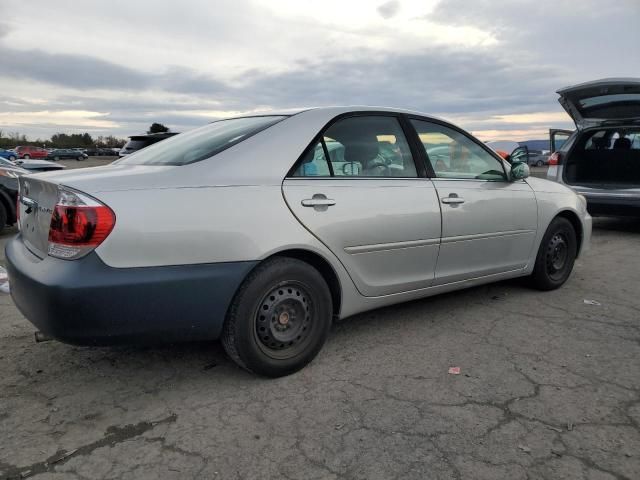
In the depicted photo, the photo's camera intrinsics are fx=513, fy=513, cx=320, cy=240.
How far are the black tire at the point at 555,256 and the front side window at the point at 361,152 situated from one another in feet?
5.67

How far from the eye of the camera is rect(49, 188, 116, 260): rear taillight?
2.35m

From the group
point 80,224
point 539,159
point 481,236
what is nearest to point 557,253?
point 481,236

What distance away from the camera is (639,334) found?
364cm

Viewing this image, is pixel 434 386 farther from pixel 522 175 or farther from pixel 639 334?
pixel 522 175

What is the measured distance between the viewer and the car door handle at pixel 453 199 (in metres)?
3.63

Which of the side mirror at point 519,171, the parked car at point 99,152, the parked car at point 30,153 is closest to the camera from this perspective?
the side mirror at point 519,171

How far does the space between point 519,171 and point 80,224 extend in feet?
10.8

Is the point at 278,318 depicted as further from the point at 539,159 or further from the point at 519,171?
the point at 539,159

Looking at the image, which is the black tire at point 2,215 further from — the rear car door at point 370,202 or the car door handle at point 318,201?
the car door handle at point 318,201

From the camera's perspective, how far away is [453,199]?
368 cm

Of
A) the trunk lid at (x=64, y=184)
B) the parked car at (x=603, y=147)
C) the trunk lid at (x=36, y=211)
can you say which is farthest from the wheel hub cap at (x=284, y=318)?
the parked car at (x=603, y=147)

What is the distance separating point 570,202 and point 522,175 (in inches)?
33.4

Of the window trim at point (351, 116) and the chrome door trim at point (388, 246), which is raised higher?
the window trim at point (351, 116)

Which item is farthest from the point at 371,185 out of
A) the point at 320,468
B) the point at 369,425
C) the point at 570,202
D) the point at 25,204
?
the point at 570,202
